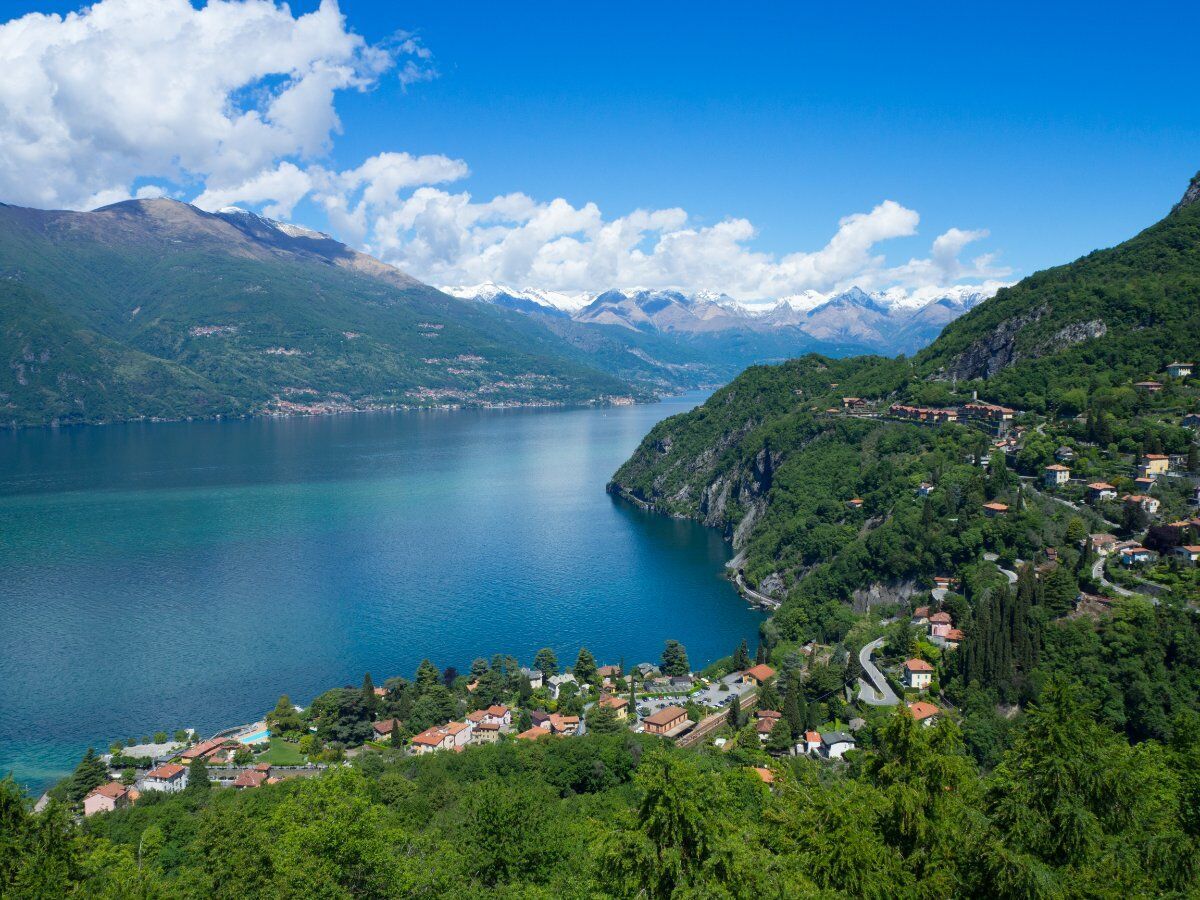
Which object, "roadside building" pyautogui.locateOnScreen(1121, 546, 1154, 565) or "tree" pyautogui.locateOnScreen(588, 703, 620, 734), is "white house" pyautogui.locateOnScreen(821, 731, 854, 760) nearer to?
"tree" pyautogui.locateOnScreen(588, 703, 620, 734)

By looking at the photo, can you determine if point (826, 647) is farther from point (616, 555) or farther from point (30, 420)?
point (30, 420)

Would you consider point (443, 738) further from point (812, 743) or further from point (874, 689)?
point (874, 689)

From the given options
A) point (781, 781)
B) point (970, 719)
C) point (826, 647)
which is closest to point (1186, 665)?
point (970, 719)

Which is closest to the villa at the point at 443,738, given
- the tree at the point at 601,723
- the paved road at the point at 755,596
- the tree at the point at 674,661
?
the tree at the point at 601,723

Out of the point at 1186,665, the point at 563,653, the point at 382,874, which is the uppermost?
the point at 382,874

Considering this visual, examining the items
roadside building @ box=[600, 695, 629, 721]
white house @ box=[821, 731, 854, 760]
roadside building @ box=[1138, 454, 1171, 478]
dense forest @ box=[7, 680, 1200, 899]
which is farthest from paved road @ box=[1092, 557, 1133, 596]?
dense forest @ box=[7, 680, 1200, 899]

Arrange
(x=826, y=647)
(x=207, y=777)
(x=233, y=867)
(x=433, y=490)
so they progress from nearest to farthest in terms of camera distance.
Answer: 1. (x=233, y=867)
2. (x=207, y=777)
3. (x=826, y=647)
4. (x=433, y=490)

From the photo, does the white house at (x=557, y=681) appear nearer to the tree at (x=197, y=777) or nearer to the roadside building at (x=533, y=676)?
the roadside building at (x=533, y=676)
